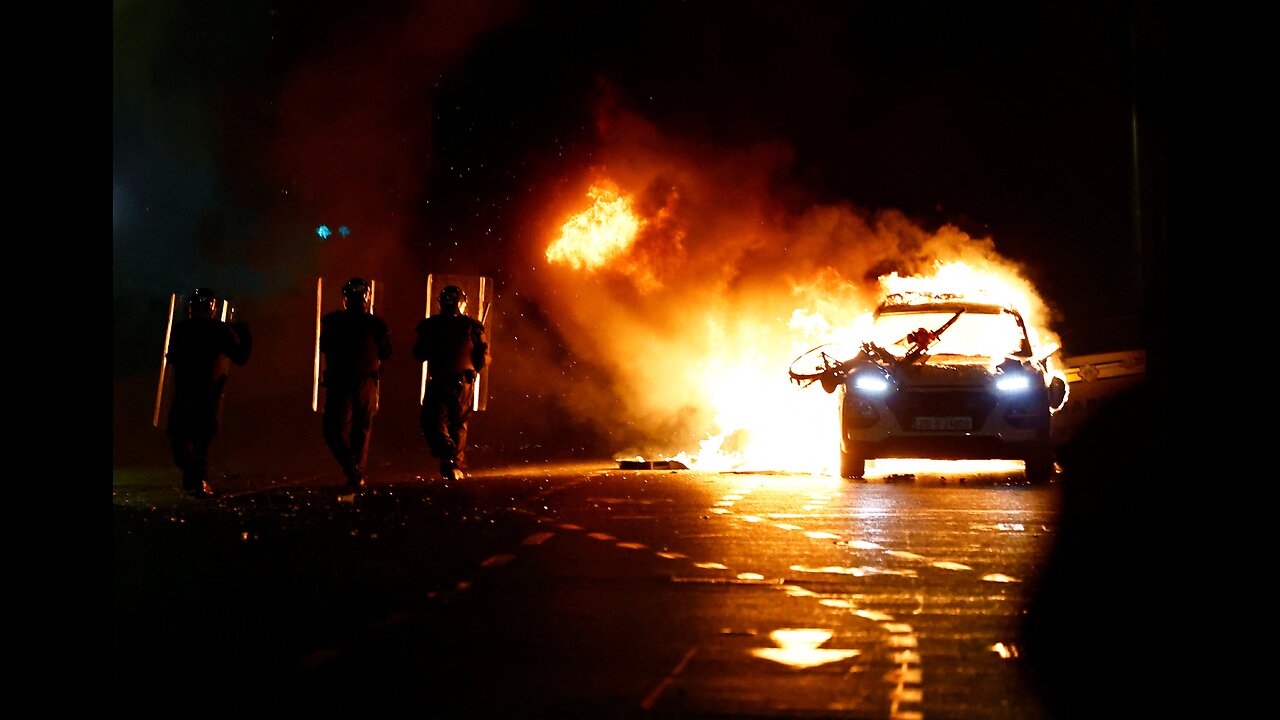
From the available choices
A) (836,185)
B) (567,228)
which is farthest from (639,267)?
(836,185)

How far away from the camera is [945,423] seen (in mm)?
14477

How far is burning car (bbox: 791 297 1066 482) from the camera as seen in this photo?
569 inches

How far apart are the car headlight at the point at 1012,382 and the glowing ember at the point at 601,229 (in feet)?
39.4

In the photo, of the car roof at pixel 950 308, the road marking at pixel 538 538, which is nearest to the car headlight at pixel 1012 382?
the car roof at pixel 950 308

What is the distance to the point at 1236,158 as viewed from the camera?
1156 centimetres

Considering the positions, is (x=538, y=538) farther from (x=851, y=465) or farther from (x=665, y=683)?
(x=851, y=465)

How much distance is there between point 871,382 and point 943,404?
2.47 feet

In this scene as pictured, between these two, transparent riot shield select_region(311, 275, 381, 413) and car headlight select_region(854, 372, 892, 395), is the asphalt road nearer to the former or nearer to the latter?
car headlight select_region(854, 372, 892, 395)

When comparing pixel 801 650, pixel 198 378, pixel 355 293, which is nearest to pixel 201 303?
pixel 198 378

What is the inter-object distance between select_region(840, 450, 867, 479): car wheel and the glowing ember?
441 inches

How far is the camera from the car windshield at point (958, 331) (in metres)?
15.6

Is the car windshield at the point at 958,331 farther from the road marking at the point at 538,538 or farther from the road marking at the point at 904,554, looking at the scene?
the road marking at the point at 904,554

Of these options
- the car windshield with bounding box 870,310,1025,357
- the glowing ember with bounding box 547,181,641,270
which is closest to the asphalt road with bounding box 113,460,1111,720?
the car windshield with bounding box 870,310,1025,357

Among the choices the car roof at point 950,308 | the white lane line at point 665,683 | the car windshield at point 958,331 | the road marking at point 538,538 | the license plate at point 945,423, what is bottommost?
the white lane line at point 665,683
